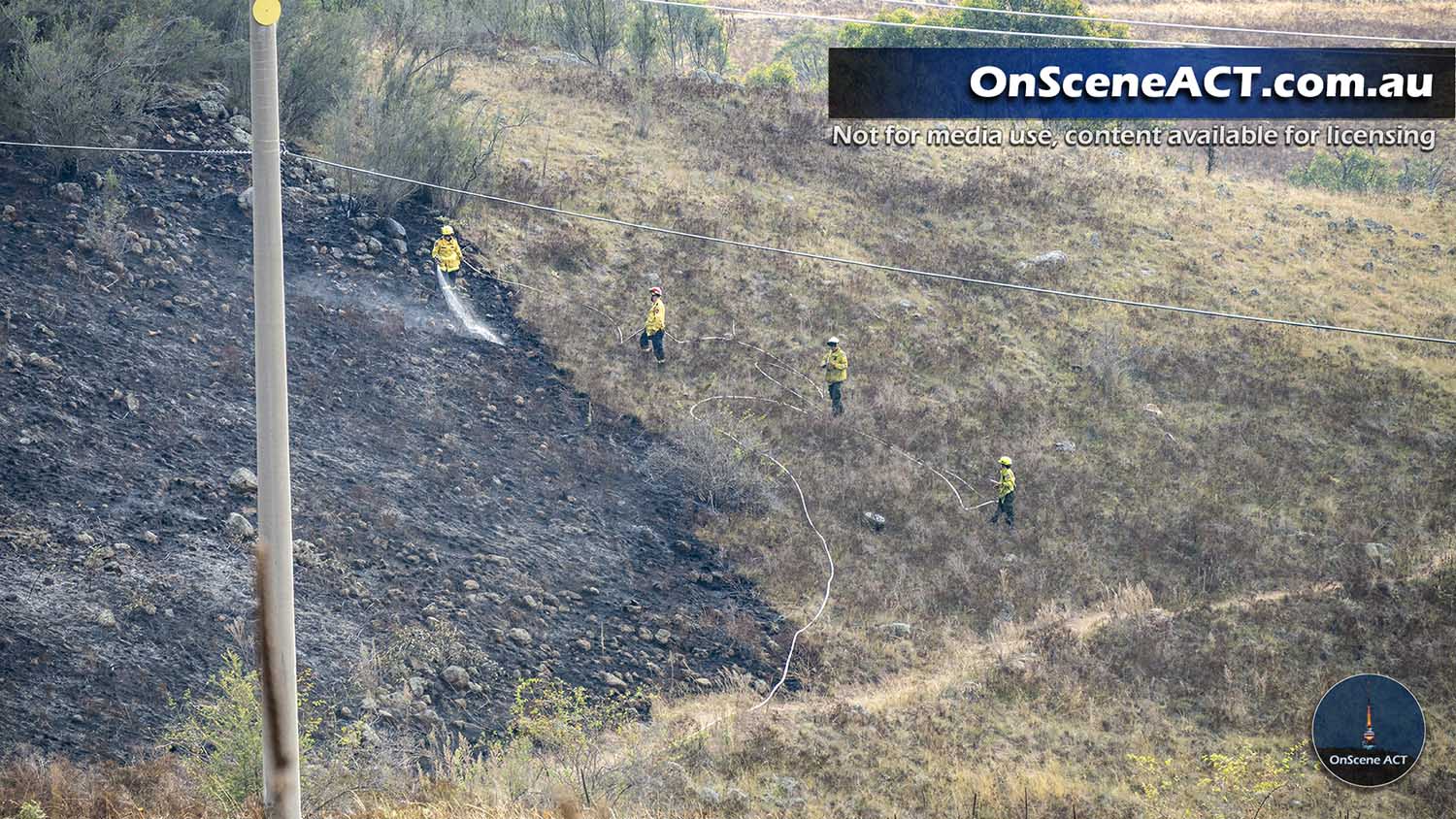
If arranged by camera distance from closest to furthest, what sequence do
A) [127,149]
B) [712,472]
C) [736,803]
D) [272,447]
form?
[272,447], [736,803], [127,149], [712,472]

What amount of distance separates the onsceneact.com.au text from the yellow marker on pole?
890 inches

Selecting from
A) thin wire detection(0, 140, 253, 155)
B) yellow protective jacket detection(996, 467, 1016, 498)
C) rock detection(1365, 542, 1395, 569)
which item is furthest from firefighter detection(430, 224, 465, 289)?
rock detection(1365, 542, 1395, 569)

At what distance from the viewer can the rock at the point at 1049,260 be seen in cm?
2583

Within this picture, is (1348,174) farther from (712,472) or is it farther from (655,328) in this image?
(712,472)

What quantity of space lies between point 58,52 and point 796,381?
1173 centimetres

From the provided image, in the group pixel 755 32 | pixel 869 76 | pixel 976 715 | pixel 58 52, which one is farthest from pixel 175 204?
pixel 755 32

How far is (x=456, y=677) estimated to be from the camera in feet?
38.3

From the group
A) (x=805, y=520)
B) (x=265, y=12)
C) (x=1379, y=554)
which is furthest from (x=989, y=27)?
(x=265, y=12)

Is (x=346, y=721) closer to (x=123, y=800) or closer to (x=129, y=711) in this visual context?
(x=129, y=711)

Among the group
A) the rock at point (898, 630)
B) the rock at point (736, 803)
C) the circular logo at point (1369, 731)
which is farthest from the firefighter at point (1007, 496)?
the rock at point (736, 803)

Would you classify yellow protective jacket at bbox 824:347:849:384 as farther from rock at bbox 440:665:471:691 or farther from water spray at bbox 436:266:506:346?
rock at bbox 440:665:471:691

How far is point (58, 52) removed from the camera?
16.0m

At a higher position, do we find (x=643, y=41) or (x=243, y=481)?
(x=643, y=41)

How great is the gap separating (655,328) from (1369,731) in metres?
11.0
